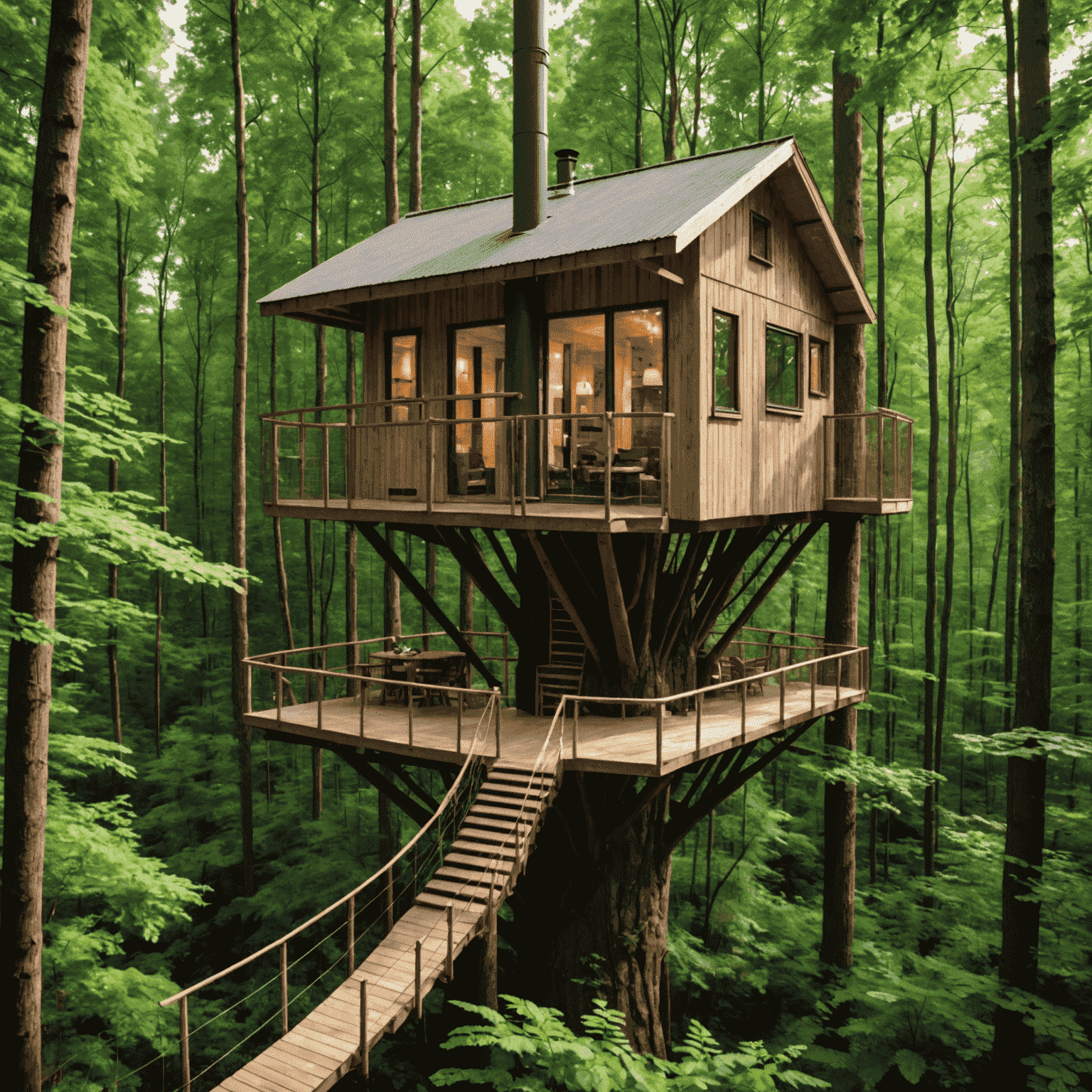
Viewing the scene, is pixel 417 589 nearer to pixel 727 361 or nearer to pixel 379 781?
pixel 379 781

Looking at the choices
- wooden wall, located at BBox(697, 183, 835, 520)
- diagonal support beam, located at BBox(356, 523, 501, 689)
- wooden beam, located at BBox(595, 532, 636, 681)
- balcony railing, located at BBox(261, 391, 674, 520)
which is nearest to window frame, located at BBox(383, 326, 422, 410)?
balcony railing, located at BBox(261, 391, 674, 520)

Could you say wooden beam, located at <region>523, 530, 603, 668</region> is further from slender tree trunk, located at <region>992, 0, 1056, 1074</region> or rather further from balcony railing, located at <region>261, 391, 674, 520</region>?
slender tree trunk, located at <region>992, 0, 1056, 1074</region>

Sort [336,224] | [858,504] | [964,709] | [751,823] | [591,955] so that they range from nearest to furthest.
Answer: [591,955], [858,504], [751,823], [336,224], [964,709]

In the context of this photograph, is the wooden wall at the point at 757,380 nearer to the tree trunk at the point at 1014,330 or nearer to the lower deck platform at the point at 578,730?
the lower deck platform at the point at 578,730

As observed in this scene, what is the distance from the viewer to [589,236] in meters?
10.3

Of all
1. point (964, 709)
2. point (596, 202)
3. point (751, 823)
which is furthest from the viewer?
point (964, 709)

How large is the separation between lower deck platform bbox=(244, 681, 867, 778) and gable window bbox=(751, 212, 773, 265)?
238 inches

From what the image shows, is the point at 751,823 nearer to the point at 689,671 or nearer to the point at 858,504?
the point at 689,671

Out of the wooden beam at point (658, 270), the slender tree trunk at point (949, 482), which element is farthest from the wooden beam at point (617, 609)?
the slender tree trunk at point (949, 482)

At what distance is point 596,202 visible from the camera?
12.1m

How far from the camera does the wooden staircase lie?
41.0 feet

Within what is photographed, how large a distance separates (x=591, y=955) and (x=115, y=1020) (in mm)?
6944

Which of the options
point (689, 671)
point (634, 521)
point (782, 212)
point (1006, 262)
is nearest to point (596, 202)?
point (782, 212)

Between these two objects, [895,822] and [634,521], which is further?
[895,822]
